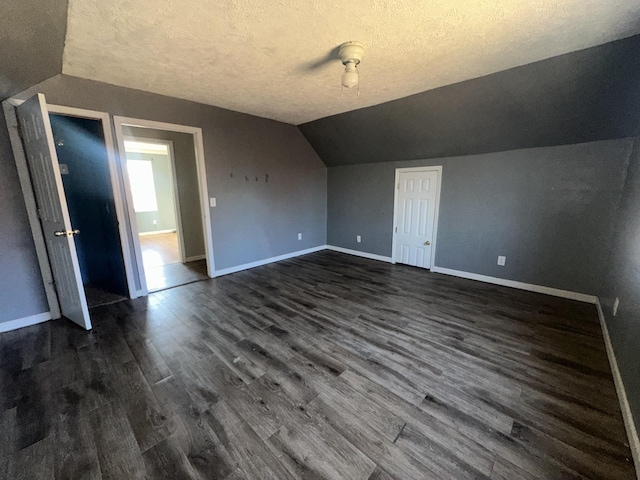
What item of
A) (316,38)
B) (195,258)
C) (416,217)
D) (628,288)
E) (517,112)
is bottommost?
(195,258)

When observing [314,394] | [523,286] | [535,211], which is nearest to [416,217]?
[535,211]

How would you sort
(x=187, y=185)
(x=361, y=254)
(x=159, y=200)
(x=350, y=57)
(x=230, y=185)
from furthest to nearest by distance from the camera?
(x=159, y=200)
(x=361, y=254)
(x=187, y=185)
(x=230, y=185)
(x=350, y=57)

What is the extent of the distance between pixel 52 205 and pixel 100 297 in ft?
4.60

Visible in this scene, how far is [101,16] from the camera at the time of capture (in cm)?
163

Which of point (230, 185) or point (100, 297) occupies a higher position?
point (230, 185)

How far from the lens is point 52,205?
2.29 m

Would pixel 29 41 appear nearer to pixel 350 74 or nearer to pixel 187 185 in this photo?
pixel 350 74

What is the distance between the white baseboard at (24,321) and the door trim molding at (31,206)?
0.05 metres

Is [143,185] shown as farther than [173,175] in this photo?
Yes

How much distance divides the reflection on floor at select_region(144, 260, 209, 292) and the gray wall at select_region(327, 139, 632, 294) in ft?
12.5

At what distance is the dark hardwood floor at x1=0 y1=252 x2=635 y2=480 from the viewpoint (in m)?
1.28

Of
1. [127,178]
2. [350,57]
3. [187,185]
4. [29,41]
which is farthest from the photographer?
[187,185]

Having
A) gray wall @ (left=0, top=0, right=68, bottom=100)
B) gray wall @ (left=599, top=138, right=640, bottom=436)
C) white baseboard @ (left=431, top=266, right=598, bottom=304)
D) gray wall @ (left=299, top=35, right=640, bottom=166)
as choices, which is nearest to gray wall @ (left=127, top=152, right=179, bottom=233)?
gray wall @ (left=0, top=0, right=68, bottom=100)

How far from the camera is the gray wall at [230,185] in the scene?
2416mm
